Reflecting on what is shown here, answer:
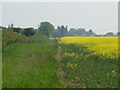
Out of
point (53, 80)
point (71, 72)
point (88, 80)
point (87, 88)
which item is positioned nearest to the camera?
point (87, 88)

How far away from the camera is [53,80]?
7047 millimetres

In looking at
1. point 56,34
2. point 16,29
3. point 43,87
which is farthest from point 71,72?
point 56,34

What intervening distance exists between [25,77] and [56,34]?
362 feet

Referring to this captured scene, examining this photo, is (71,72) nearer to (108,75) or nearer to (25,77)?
(108,75)

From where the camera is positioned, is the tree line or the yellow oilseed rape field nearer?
the yellow oilseed rape field

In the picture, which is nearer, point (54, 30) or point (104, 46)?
point (104, 46)

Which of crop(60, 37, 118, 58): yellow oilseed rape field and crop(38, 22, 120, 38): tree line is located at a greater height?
crop(38, 22, 120, 38): tree line

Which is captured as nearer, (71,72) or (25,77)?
(25,77)

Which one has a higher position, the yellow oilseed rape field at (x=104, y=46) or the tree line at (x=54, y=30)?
the tree line at (x=54, y=30)

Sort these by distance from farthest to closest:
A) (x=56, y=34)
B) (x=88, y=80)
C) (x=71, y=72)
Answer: (x=56, y=34)
(x=71, y=72)
(x=88, y=80)

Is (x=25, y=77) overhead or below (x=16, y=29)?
below

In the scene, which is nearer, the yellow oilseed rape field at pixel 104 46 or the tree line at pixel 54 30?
the yellow oilseed rape field at pixel 104 46

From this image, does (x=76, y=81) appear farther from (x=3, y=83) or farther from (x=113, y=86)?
(x=3, y=83)

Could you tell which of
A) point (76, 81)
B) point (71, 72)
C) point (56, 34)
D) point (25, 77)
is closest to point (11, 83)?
point (25, 77)
